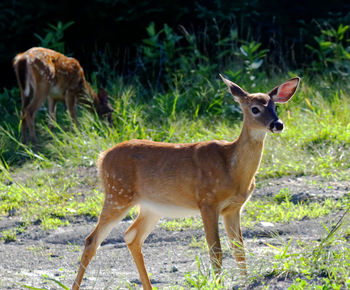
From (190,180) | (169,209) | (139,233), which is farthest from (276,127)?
(139,233)

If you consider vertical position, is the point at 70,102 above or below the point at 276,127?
below

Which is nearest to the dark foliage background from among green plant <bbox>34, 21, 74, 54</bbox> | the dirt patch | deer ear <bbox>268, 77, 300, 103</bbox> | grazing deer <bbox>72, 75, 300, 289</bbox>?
green plant <bbox>34, 21, 74, 54</bbox>

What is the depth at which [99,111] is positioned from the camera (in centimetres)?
1041

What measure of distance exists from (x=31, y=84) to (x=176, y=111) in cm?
235

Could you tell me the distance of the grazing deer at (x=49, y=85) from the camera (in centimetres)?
1045

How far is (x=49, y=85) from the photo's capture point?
10.8 metres

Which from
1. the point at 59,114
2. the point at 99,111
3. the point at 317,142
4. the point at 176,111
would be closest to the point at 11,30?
the point at 59,114

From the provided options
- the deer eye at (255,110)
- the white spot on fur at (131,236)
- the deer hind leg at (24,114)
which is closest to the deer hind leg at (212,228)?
the white spot on fur at (131,236)

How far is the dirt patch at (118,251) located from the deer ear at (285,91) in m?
1.01

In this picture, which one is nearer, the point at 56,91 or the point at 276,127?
the point at 276,127

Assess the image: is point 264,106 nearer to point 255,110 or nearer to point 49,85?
point 255,110

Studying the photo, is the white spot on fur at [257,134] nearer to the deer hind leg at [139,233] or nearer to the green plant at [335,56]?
the deer hind leg at [139,233]

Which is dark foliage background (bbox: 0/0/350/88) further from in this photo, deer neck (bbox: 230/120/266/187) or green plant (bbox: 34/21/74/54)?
deer neck (bbox: 230/120/266/187)

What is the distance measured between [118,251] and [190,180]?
1342 mm
